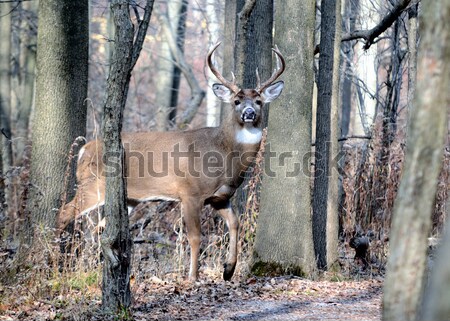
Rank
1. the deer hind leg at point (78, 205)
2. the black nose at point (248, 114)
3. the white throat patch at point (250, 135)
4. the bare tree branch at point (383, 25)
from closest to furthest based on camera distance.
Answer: the bare tree branch at point (383, 25)
the deer hind leg at point (78, 205)
the black nose at point (248, 114)
the white throat patch at point (250, 135)

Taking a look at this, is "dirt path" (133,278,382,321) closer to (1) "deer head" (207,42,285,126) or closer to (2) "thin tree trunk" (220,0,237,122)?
(1) "deer head" (207,42,285,126)

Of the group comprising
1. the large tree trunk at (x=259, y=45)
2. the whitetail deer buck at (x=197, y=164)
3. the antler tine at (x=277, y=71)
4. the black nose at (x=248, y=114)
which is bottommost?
the whitetail deer buck at (x=197, y=164)

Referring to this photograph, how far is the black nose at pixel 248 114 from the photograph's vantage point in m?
8.80

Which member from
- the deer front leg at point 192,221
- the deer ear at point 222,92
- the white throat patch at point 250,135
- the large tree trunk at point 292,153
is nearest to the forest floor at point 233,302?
the large tree trunk at point 292,153

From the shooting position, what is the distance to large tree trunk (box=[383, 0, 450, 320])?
141 inches

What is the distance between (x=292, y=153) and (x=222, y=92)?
1.73 meters

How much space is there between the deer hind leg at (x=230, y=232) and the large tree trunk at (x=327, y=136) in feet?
3.02

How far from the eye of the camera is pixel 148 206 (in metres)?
12.8

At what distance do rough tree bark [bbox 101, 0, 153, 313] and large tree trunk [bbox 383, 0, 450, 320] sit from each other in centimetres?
280

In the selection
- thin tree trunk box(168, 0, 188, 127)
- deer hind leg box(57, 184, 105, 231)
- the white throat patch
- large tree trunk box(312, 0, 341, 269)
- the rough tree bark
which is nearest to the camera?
the rough tree bark

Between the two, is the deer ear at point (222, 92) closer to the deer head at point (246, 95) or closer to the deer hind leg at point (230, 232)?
the deer head at point (246, 95)

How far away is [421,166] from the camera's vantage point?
3.64 m

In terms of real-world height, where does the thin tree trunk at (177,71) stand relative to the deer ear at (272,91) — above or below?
above

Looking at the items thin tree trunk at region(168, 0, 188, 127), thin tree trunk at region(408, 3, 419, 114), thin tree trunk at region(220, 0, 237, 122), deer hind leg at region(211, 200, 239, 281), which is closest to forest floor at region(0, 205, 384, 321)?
deer hind leg at region(211, 200, 239, 281)
